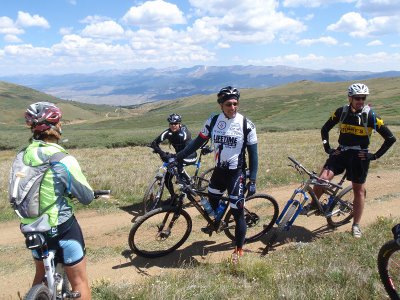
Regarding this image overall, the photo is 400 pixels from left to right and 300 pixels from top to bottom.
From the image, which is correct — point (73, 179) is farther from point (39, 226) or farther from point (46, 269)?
point (46, 269)

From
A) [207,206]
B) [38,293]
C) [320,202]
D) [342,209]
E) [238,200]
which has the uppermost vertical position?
[38,293]

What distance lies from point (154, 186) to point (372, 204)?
6209 millimetres

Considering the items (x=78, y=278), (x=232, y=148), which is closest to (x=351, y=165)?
(x=232, y=148)

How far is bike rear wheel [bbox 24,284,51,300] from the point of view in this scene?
3553 mm

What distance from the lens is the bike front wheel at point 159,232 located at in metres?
6.94

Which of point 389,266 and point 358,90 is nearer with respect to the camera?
point 389,266

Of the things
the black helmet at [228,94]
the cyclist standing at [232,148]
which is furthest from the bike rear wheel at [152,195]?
the black helmet at [228,94]

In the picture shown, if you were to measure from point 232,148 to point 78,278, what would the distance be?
3.48 meters

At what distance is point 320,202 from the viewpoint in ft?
27.5

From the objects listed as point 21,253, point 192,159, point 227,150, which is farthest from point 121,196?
point 227,150

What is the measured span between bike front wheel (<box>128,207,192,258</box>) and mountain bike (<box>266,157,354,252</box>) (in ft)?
6.18

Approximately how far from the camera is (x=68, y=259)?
13.2 feet

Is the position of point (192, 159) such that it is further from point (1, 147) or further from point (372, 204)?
point (1, 147)

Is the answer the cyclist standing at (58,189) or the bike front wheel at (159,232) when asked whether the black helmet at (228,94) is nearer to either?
the bike front wheel at (159,232)
